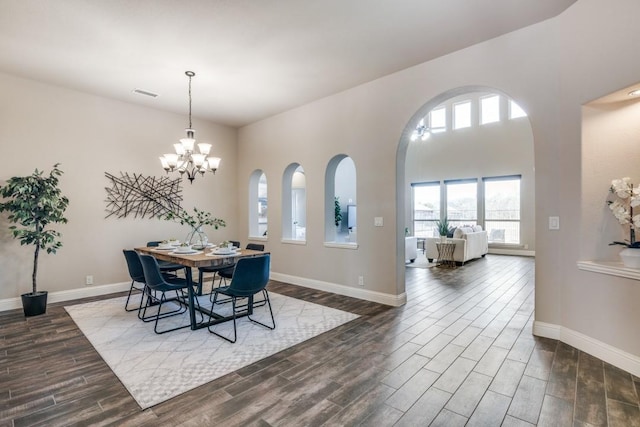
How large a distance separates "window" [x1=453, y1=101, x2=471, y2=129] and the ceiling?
7.05m

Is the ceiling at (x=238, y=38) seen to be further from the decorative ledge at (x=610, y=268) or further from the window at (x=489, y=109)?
the window at (x=489, y=109)

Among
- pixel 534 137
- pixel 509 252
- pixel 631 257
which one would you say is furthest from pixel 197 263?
pixel 509 252

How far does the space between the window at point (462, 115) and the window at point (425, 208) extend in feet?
6.66

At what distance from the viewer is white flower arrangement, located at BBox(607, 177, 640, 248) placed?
2654mm

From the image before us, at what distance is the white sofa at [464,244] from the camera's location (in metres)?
7.44

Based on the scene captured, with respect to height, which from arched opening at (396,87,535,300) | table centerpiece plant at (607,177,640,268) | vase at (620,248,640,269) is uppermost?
arched opening at (396,87,535,300)

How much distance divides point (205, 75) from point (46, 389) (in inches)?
148

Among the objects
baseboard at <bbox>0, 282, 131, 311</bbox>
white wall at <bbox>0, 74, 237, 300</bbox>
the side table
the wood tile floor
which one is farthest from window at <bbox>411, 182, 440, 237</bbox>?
baseboard at <bbox>0, 282, 131, 311</bbox>

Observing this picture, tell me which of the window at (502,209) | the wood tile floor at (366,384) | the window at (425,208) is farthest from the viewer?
the window at (425,208)

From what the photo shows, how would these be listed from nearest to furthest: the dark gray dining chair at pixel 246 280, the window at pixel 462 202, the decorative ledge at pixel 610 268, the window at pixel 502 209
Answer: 1. the decorative ledge at pixel 610 268
2. the dark gray dining chair at pixel 246 280
3. the window at pixel 502 209
4. the window at pixel 462 202

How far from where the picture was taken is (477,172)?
991 centimetres

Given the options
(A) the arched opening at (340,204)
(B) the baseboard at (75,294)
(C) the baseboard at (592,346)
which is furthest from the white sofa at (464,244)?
(B) the baseboard at (75,294)

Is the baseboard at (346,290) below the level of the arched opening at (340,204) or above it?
below

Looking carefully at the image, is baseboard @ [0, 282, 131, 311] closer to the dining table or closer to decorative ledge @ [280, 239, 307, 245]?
the dining table
